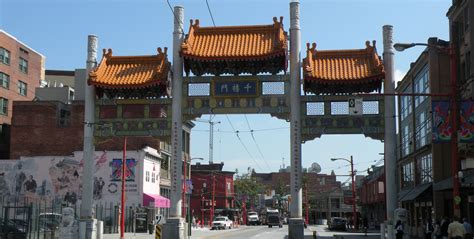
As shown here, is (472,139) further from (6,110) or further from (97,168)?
(6,110)

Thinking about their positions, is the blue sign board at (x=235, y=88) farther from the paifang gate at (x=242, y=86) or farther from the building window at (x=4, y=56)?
the building window at (x=4, y=56)

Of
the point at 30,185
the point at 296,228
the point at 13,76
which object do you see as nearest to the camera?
the point at 296,228

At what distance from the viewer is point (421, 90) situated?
46.9 m

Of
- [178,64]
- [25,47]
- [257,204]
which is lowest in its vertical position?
[257,204]

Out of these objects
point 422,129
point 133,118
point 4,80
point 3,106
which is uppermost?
point 4,80

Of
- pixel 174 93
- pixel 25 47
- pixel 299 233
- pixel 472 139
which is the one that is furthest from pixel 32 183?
pixel 472 139

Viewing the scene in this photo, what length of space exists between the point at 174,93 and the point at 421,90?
87.0ft

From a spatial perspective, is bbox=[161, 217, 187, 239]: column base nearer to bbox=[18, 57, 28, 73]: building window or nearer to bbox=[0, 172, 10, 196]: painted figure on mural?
bbox=[0, 172, 10, 196]: painted figure on mural

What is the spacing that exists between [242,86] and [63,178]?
119 ft

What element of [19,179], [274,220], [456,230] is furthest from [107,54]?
[274,220]

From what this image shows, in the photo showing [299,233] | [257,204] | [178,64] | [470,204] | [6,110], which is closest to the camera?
[299,233]

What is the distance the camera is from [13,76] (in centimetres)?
7306

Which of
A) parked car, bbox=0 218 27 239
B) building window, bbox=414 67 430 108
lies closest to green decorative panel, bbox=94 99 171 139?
parked car, bbox=0 218 27 239

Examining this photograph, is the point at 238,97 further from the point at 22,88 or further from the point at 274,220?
the point at 274,220
